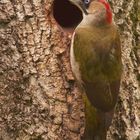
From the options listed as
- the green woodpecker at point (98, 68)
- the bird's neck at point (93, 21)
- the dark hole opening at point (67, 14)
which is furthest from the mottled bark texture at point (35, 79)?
the dark hole opening at point (67, 14)

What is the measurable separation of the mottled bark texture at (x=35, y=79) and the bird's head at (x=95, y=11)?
0.35 m

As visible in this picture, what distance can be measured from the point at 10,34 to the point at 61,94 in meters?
0.64

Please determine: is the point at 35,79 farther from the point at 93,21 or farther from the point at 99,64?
the point at 93,21

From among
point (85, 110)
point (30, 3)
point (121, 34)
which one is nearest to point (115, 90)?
point (85, 110)

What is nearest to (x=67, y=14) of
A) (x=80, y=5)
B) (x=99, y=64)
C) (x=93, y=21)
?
(x=80, y=5)

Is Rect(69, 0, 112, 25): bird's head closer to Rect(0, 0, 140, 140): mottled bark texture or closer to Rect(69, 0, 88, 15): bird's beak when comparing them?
Rect(69, 0, 88, 15): bird's beak

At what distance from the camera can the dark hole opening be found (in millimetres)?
5861

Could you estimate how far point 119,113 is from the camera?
544 centimetres

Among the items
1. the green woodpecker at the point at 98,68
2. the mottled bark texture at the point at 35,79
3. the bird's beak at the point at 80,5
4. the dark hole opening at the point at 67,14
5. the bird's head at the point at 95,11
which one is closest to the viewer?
the green woodpecker at the point at 98,68

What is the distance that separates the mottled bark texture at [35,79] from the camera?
5.26 metres

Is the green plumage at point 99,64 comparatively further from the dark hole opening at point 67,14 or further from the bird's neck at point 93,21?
the dark hole opening at point 67,14

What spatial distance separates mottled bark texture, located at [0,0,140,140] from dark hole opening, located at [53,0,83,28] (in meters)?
0.44

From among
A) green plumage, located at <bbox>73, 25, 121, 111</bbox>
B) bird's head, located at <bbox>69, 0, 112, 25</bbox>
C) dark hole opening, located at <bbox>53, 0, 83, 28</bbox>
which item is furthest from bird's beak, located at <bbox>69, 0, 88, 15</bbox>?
green plumage, located at <bbox>73, 25, 121, 111</bbox>

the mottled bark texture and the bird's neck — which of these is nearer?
the mottled bark texture
